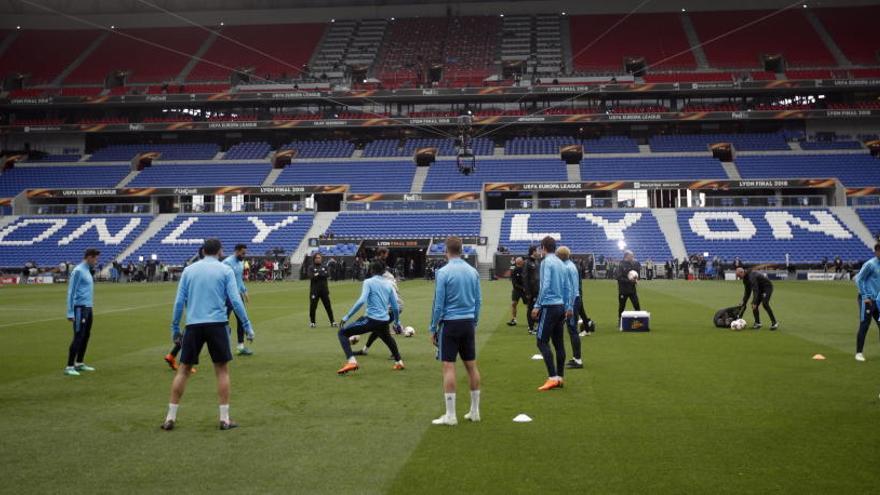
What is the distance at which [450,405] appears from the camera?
7797 mm

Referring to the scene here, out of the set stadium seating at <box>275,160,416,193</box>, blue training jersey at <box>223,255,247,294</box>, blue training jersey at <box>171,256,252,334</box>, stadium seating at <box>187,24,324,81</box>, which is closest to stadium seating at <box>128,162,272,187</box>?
stadium seating at <box>275,160,416,193</box>

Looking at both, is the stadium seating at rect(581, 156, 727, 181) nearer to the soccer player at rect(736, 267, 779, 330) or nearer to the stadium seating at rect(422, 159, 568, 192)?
the stadium seating at rect(422, 159, 568, 192)

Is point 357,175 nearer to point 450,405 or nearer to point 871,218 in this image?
point 871,218

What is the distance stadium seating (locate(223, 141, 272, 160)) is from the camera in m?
65.6

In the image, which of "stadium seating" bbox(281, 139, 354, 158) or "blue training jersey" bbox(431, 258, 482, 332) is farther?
"stadium seating" bbox(281, 139, 354, 158)

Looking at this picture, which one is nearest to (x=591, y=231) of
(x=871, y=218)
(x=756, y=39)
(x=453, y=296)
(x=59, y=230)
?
(x=871, y=218)

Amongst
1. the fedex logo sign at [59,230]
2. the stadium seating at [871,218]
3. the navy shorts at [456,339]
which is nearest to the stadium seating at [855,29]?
the stadium seating at [871,218]

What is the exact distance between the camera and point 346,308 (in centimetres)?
2384

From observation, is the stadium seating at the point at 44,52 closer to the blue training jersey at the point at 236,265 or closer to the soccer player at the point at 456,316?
the blue training jersey at the point at 236,265

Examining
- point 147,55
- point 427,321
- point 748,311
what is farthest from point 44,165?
point 748,311

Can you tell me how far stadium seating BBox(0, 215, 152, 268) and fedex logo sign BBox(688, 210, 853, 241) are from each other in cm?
4462

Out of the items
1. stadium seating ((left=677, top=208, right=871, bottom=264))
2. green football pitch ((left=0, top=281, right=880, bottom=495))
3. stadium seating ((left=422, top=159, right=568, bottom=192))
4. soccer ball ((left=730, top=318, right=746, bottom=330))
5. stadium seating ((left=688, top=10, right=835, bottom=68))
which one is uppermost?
stadium seating ((left=688, top=10, right=835, bottom=68))

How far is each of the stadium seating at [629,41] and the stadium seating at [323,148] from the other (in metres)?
23.5

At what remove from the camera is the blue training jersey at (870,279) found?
1173 centimetres
